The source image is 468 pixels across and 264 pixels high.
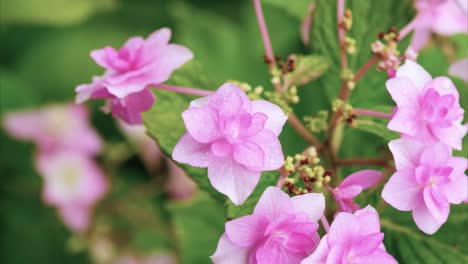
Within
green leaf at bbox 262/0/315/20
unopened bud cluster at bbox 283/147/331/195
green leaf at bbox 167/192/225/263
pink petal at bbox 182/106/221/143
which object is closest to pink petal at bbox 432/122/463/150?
unopened bud cluster at bbox 283/147/331/195

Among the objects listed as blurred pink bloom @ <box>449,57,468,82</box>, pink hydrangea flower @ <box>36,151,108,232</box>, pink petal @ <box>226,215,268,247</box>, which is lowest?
pink hydrangea flower @ <box>36,151,108,232</box>

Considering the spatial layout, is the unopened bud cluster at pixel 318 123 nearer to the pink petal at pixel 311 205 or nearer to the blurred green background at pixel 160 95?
the blurred green background at pixel 160 95

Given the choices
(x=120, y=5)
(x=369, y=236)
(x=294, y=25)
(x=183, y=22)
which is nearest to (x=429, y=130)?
(x=369, y=236)

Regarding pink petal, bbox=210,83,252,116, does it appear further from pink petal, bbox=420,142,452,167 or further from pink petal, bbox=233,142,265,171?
pink petal, bbox=420,142,452,167

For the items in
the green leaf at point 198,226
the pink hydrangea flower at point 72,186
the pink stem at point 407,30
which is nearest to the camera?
the pink stem at point 407,30

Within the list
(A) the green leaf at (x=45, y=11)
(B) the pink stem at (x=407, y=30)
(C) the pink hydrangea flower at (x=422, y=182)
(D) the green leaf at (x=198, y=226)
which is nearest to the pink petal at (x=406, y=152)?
(C) the pink hydrangea flower at (x=422, y=182)

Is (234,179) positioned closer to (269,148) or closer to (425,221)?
(269,148)

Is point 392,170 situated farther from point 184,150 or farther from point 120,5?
point 120,5
